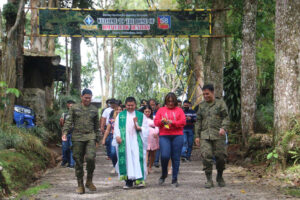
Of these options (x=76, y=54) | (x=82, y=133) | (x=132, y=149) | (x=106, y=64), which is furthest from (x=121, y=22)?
(x=106, y=64)

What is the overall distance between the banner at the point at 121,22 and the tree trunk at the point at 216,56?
1.55 meters

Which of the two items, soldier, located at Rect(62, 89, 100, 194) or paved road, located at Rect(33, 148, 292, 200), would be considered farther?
soldier, located at Rect(62, 89, 100, 194)

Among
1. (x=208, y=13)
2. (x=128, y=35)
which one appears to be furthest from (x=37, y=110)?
(x=208, y=13)

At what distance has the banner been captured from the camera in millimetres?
19719

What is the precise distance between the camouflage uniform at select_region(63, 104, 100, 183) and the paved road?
63 centimetres

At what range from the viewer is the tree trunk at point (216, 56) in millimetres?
17094

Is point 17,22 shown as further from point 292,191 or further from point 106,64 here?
point 106,64

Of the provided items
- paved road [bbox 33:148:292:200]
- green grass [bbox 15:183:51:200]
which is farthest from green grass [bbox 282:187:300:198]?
green grass [bbox 15:183:51:200]

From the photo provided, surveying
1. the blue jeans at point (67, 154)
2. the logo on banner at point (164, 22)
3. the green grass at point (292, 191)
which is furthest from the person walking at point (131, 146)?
the logo on banner at point (164, 22)

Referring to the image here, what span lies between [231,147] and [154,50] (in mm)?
35859

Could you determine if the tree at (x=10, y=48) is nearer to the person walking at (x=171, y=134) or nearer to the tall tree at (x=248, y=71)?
the person walking at (x=171, y=134)

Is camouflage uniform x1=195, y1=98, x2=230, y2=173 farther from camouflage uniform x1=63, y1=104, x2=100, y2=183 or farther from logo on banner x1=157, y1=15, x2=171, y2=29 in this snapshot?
logo on banner x1=157, y1=15, x2=171, y2=29

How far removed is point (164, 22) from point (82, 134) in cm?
1162

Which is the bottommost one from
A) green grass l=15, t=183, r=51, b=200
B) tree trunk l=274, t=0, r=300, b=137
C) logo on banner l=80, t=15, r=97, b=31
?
green grass l=15, t=183, r=51, b=200
